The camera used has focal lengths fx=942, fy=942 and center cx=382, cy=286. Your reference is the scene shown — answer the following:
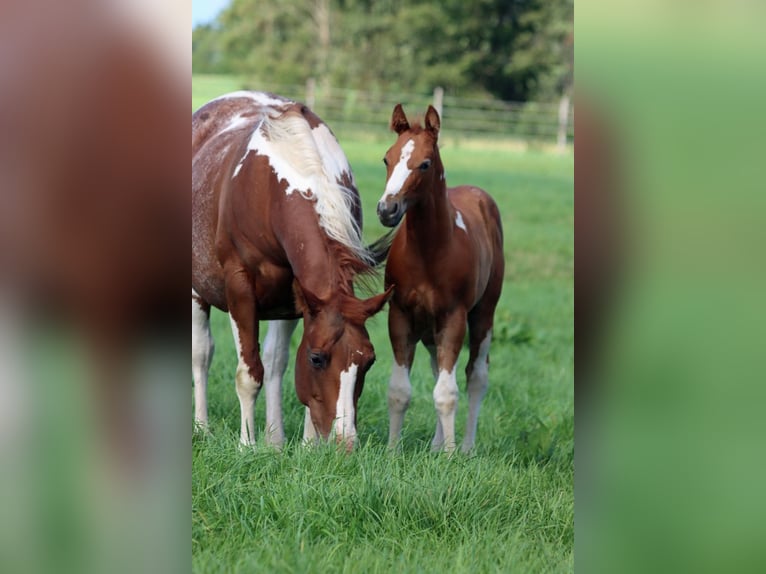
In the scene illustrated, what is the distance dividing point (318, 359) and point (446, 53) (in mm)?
29119

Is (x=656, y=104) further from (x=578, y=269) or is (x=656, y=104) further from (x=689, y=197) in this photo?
(x=578, y=269)

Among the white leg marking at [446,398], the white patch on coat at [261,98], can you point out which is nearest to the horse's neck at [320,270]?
the white leg marking at [446,398]

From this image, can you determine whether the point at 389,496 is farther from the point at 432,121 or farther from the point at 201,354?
the point at 201,354

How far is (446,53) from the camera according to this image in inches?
1252

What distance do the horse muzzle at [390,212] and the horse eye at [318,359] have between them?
63cm

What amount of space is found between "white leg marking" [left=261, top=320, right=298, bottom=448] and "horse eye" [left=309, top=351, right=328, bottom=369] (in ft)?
1.67

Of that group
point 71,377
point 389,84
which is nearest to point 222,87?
point 389,84

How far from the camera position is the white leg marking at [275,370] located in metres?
4.60

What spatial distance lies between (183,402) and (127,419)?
0.09m

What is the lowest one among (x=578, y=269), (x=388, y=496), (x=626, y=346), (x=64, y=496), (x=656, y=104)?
(x=388, y=496)

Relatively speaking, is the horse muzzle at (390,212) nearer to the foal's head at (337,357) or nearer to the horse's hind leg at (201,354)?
the foal's head at (337,357)

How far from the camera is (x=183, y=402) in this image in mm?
1339

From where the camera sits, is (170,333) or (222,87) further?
(222,87)

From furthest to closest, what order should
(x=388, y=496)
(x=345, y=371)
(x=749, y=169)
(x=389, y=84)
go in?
1. (x=389, y=84)
2. (x=345, y=371)
3. (x=388, y=496)
4. (x=749, y=169)
